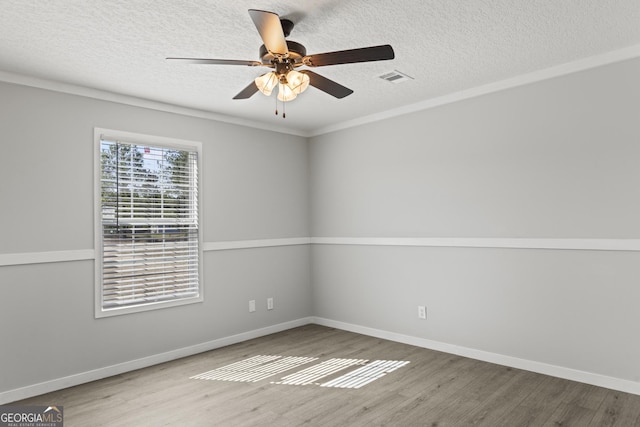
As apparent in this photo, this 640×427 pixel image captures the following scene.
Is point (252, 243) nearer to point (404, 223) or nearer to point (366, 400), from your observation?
point (404, 223)

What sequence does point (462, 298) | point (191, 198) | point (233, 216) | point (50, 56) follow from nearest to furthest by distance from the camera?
1. point (50, 56)
2. point (462, 298)
3. point (191, 198)
4. point (233, 216)

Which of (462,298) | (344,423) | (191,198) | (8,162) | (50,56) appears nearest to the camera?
(344,423)

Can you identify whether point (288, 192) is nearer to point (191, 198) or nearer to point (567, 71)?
point (191, 198)

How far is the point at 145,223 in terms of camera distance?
3.89 meters

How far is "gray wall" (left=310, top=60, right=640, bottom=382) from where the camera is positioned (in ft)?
10.1

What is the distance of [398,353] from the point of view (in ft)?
13.2

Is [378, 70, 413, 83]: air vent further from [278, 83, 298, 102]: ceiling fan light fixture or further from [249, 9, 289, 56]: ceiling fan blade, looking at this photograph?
[249, 9, 289, 56]: ceiling fan blade

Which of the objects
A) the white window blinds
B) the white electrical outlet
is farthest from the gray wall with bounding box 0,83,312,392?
the white electrical outlet

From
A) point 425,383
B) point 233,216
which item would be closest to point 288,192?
point 233,216

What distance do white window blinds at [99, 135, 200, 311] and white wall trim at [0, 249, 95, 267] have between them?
0.55 feet

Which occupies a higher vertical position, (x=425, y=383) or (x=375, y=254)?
(x=375, y=254)

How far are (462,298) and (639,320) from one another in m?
1.35

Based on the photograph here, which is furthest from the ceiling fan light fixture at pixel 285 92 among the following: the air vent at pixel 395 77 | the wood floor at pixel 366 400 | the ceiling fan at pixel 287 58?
the wood floor at pixel 366 400

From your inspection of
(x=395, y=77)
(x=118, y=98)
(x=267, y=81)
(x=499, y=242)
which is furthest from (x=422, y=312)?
(x=118, y=98)
